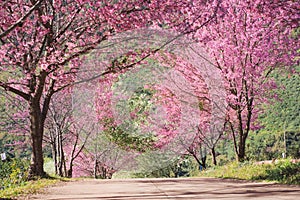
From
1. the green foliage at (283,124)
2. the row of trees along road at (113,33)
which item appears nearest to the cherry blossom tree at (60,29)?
the row of trees along road at (113,33)

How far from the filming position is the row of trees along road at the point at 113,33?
9.37m

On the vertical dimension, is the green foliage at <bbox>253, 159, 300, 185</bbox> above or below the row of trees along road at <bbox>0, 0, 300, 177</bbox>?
below

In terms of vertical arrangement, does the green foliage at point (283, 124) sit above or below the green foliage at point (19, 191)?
above

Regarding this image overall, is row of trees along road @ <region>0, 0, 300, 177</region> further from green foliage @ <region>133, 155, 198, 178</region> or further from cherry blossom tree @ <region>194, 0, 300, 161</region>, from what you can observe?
green foliage @ <region>133, 155, 198, 178</region>

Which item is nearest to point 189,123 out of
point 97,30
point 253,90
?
point 253,90

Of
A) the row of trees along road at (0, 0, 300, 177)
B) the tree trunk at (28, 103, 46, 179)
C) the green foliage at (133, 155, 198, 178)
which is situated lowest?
the green foliage at (133, 155, 198, 178)

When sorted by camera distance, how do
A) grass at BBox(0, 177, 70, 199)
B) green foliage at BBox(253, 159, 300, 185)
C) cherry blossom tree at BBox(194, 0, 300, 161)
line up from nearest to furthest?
grass at BBox(0, 177, 70, 199) → green foliage at BBox(253, 159, 300, 185) → cherry blossom tree at BBox(194, 0, 300, 161)

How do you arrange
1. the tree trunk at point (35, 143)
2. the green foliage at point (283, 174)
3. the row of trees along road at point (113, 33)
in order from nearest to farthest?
1. the green foliage at point (283, 174)
2. the row of trees along road at point (113, 33)
3. the tree trunk at point (35, 143)

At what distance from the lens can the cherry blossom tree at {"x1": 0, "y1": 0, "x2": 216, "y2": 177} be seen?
30.9ft

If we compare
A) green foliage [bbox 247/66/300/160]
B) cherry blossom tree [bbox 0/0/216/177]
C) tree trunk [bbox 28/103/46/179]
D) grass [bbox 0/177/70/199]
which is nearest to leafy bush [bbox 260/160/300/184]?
cherry blossom tree [bbox 0/0/216/177]

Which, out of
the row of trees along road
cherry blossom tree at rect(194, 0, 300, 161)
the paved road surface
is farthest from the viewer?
cherry blossom tree at rect(194, 0, 300, 161)

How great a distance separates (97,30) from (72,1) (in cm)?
128

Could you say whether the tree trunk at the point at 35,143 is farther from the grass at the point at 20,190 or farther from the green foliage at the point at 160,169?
the green foliage at the point at 160,169

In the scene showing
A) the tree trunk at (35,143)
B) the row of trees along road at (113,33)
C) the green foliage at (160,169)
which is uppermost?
the row of trees along road at (113,33)
